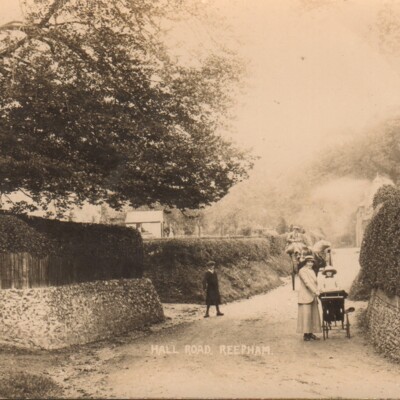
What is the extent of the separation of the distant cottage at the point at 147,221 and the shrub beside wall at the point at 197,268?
28.5 inches

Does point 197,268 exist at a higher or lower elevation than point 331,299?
higher

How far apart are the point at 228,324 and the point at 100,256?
3.83 meters

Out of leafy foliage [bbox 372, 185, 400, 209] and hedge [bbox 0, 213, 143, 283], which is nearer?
hedge [bbox 0, 213, 143, 283]

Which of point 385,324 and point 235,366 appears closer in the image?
point 235,366

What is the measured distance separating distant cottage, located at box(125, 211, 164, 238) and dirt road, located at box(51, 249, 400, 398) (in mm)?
5060

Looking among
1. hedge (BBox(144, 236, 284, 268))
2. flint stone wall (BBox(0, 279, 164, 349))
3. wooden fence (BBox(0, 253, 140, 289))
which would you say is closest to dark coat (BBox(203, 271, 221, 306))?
flint stone wall (BBox(0, 279, 164, 349))

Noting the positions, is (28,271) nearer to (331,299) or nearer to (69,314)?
(69,314)

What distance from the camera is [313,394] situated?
8.39m

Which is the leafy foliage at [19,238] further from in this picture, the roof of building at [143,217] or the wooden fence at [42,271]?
the roof of building at [143,217]

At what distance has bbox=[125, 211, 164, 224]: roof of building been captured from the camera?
Result: 18.5 m

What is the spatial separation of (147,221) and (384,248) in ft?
31.6

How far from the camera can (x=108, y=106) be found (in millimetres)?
13477

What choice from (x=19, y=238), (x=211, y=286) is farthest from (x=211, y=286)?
(x=19, y=238)

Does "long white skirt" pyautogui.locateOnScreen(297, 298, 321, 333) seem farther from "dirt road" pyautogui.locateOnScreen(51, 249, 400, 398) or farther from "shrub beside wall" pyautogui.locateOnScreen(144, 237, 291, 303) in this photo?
"shrub beside wall" pyautogui.locateOnScreen(144, 237, 291, 303)
